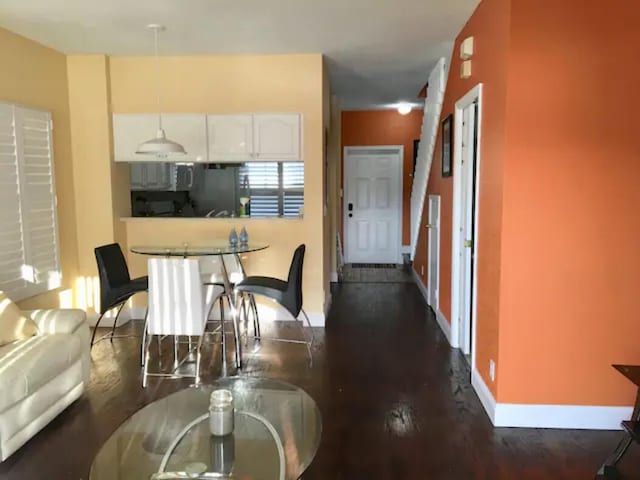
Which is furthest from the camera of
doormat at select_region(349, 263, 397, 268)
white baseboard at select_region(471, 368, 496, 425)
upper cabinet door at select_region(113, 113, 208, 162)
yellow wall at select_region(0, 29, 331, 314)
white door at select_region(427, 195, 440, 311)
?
doormat at select_region(349, 263, 397, 268)

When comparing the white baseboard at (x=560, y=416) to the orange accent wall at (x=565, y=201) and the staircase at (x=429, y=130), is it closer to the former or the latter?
the orange accent wall at (x=565, y=201)

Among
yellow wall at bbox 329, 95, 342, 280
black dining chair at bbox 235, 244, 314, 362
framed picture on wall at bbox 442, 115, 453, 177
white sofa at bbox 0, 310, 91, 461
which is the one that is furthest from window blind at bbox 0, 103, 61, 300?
framed picture on wall at bbox 442, 115, 453, 177

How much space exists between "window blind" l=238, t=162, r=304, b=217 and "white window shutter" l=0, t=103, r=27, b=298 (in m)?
2.04

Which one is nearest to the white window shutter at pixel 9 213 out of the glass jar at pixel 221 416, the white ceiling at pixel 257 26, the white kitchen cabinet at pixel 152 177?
the white ceiling at pixel 257 26

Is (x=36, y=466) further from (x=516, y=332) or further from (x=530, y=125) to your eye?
(x=530, y=125)

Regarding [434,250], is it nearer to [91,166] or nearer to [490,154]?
[490,154]

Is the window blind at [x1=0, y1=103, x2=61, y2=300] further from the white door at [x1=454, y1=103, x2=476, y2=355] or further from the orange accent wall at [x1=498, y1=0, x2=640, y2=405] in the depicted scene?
the orange accent wall at [x1=498, y1=0, x2=640, y2=405]

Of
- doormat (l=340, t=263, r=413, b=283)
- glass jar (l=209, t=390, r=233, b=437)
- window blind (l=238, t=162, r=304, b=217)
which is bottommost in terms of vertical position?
doormat (l=340, t=263, r=413, b=283)

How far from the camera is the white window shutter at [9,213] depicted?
3840mm

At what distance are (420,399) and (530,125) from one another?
1.80m

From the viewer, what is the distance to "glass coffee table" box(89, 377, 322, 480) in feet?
6.31

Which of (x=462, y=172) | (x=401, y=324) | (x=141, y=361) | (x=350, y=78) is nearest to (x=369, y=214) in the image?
(x=350, y=78)

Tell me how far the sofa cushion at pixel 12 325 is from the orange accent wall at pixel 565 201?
280cm

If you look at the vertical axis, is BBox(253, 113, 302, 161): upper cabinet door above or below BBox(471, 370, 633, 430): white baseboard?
above
